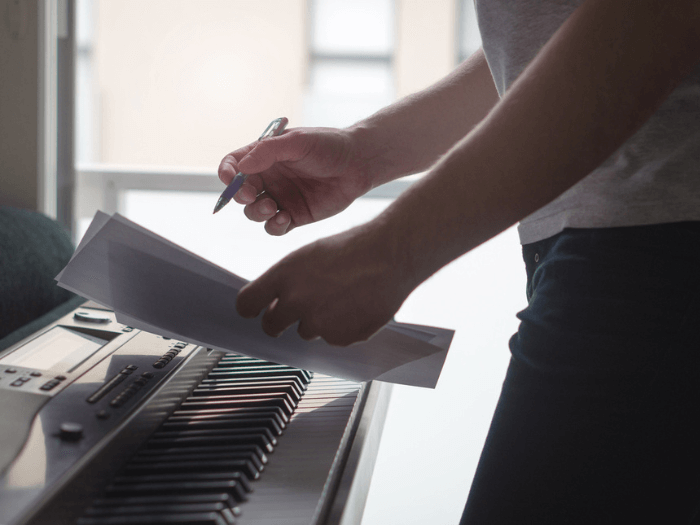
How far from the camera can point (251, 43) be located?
4.05 m

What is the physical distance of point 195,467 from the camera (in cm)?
44

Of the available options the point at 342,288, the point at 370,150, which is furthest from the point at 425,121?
the point at 342,288

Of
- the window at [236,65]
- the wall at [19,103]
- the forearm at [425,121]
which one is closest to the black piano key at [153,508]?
the forearm at [425,121]

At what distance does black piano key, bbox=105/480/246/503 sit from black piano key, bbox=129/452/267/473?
0.10 feet

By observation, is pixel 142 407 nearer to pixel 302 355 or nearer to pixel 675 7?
pixel 302 355

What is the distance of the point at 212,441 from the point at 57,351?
0.82 feet

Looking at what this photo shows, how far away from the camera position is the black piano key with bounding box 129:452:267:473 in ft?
1.46

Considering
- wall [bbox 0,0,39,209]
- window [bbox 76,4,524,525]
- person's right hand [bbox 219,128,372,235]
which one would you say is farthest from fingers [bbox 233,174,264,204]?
window [bbox 76,4,524,525]

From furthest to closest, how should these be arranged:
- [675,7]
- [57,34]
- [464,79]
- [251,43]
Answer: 1. [251,43]
2. [57,34]
3. [464,79]
4. [675,7]

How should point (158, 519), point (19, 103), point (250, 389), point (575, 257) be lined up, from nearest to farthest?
point (158, 519)
point (575, 257)
point (250, 389)
point (19, 103)

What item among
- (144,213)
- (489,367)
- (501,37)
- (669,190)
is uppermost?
(501,37)

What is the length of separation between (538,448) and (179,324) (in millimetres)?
325

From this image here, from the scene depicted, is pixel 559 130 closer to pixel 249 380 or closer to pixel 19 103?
pixel 249 380

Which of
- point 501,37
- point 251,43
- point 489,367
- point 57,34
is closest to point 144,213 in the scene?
point 57,34
